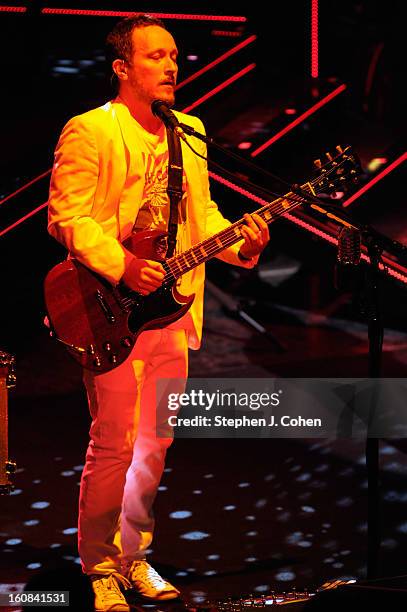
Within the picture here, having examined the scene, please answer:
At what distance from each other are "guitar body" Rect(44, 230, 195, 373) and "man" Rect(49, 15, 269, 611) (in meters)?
0.07

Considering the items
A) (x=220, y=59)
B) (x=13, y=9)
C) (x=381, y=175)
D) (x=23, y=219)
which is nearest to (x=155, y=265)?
(x=23, y=219)

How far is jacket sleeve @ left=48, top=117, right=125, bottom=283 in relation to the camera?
12.0 ft

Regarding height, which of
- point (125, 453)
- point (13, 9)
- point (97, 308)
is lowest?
point (125, 453)

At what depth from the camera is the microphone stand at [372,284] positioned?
141 inches

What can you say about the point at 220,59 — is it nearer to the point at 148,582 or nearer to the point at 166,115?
the point at 166,115

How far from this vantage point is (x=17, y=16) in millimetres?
5734

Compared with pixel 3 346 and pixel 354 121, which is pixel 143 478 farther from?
pixel 354 121

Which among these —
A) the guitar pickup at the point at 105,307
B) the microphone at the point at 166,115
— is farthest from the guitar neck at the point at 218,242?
the microphone at the point at 166,115

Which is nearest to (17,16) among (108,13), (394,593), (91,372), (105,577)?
(108,13)

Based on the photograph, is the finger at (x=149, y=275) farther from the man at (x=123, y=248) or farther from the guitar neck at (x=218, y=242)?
the guitar neck at (x=218, y=242)

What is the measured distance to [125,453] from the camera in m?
3.88

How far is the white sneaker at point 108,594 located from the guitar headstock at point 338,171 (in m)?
1.51

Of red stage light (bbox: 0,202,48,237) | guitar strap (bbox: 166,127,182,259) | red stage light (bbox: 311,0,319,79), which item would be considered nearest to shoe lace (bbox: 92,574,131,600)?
guitar strap (bbox: 166,127,182,259)

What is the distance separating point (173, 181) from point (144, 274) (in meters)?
0.33
